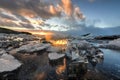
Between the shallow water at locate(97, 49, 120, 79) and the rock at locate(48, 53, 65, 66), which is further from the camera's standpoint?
the rock at locate(48, 53, 65, 66)

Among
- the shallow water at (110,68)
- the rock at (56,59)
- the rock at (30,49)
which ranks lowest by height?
the shallow water at (110,68)

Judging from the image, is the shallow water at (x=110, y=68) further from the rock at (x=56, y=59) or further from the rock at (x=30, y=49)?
the rock at (x=30, y=49)

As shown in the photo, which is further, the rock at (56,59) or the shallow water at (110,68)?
the rock at (56,59)

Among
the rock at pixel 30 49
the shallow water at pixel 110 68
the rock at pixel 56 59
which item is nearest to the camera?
the shallow water at pixel 110 68

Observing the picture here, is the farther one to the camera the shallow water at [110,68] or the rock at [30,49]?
the rock at [30,49]

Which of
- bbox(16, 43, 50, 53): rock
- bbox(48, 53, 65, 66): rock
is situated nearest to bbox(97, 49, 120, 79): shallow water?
bbox(48, 53, 65, 66): rock

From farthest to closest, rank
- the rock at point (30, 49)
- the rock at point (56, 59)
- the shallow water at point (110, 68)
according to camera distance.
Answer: the rock at point (30, 49)
the rock at point (56, 59)
the shallow water at point (110, 68)

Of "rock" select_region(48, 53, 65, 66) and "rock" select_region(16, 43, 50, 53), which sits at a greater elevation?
"rock" select_region(16, 43, 50, 53)

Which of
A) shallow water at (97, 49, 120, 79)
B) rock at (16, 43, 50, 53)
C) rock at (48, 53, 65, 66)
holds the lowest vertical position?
shallow water at (97, 49, 120, 79)

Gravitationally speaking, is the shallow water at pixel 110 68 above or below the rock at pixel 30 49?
below

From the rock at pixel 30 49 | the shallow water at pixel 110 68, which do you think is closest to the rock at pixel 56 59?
the shallow water at pixel 110 68

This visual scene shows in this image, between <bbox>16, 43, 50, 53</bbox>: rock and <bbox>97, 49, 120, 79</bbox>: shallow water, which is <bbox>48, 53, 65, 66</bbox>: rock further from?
<bbox>16, 43, 50, 53</bbox>: rock

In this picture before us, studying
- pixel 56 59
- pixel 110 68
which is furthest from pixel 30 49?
pixel 110 68

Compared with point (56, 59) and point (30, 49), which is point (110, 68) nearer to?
point (56, 59)
